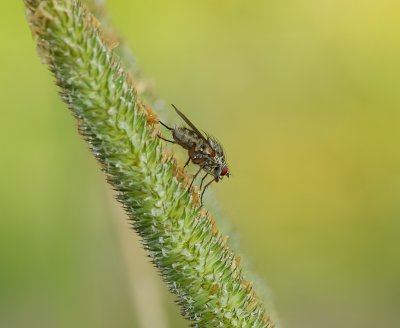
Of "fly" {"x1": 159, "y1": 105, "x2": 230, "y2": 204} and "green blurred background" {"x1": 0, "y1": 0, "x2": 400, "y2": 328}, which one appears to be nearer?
"fly" {"x1": 159, "y1": 105, "x2": 230, "y2": 204}

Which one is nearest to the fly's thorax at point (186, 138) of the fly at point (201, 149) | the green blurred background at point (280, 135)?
the fly at point (201, 149)

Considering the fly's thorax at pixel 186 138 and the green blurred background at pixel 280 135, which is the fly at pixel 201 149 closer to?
the fly's thorax at pixel 186 138

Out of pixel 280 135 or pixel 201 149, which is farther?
pixel 280 135

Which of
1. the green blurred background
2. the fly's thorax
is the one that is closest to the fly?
the fly's thorax

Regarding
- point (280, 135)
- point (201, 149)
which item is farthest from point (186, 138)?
point (280, 135)

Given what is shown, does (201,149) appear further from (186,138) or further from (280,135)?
(280,135)

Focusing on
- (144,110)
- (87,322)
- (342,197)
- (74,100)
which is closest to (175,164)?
(144,110)

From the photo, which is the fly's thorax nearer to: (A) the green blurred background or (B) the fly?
(B) the fly

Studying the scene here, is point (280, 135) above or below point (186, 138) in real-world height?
above
